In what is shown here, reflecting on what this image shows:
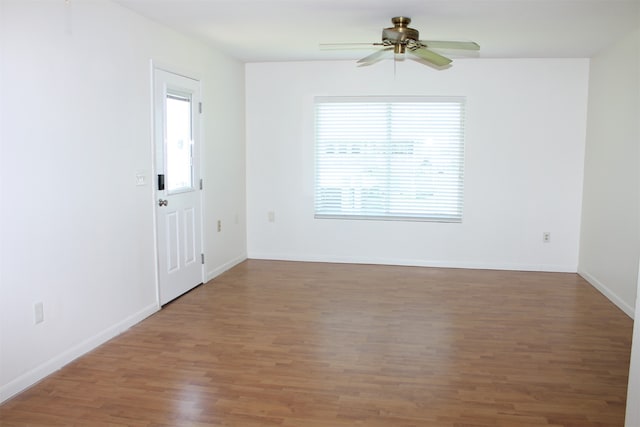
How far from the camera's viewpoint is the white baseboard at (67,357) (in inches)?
116

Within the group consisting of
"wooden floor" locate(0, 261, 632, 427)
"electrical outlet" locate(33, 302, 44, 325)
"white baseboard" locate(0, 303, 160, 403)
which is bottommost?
"wooden floor" locate(0, 261, 632, 427)

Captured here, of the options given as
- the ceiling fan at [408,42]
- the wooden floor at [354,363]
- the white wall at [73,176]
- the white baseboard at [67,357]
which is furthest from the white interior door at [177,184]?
the ceiling fan at [408,42]

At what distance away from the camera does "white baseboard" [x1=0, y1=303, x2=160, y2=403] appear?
296 centimetres

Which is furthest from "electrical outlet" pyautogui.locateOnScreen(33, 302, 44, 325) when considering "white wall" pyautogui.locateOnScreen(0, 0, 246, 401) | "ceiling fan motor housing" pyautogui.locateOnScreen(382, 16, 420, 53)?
"ceiling fan motor housing" pyautogui.locateOnScreen(382, 16, 420, 53)

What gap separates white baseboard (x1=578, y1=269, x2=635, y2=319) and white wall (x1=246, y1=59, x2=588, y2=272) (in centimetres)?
38

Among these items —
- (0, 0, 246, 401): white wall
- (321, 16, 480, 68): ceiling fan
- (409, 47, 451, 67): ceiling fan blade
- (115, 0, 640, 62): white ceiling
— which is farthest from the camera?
(409, 47, 451, 67): ceiling fan blade

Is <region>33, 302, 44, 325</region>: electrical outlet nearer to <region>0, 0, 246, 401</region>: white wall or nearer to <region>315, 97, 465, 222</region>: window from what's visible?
<region>0, 0, 246, 401</region>: white wall

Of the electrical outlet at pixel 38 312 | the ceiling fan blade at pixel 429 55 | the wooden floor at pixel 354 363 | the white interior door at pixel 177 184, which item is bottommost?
the wooden floor at pixel 354 363

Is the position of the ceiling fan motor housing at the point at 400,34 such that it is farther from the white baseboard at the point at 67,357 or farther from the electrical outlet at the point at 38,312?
the electrical outlet at the point at 38,312

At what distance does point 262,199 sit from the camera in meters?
6.71

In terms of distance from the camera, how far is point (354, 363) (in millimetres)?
3463

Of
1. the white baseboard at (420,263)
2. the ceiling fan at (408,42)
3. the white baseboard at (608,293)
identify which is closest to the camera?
the ceiling fan at (408,42)

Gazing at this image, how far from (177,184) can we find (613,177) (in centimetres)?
418

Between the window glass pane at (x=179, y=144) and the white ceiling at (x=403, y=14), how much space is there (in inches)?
26.6
